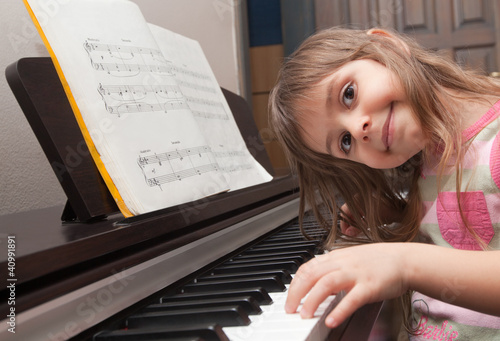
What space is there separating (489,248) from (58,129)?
0.87 m

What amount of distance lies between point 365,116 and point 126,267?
609 millimetres

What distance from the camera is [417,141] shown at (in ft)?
3.69

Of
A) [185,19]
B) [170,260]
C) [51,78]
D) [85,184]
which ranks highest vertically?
[185,19]

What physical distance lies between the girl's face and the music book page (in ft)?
0.94

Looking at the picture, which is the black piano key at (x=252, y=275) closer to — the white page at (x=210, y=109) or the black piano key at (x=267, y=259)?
the black piano key at (x=267, y=259)

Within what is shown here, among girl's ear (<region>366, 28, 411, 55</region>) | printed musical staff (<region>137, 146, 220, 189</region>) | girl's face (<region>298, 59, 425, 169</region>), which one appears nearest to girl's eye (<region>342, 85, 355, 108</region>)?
girl's face (<region>298, 59, 425, 169</region>)

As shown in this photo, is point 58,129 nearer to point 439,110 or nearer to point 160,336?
point 160,336

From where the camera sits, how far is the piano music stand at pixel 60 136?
78 cm

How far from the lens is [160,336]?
584 millimetres

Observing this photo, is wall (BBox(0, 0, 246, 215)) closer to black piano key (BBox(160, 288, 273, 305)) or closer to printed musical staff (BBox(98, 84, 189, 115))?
printed musical staff (BBox(98, 84, 189, 115))

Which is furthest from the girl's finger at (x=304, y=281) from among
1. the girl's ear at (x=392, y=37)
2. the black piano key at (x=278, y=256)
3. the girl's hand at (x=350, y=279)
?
the girl's ear at (x=392, y=37)

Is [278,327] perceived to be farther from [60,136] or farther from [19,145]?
[19,145]

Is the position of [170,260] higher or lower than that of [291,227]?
higher

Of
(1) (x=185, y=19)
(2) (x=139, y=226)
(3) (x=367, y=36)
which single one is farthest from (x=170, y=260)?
(1) (x=185, y=19)
